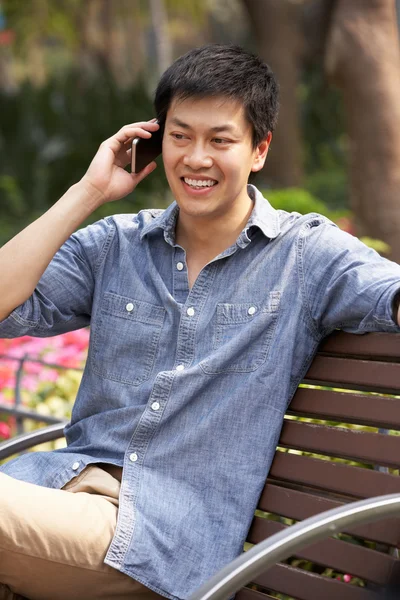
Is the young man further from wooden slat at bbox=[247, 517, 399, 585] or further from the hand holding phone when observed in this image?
wooden slat at bbox=[247, 517, 399, 585]

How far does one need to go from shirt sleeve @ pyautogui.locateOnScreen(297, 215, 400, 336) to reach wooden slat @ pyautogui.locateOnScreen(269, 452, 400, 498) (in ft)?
1.16

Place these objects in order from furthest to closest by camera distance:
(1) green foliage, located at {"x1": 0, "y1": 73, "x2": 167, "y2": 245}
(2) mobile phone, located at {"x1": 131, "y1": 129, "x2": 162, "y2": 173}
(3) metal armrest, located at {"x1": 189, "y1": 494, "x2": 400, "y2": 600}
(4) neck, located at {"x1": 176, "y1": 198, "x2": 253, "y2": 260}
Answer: (1) green foliage, located at {"x1": 0, "y1": 73, "x2": 167, "y2": 245}, (2) mobile phone, located at {"x1": 131, "y1": 129, "x2": 162, "y2": 173}, (4) neck, located at {"x1": 176, "y1": 198, "x2": 253, "y2": 260}, (3) metal armrest, located at {"x1": 189, "y1": 494, "x2": 400, "y2": 600}

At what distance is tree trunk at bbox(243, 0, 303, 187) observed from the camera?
911cm

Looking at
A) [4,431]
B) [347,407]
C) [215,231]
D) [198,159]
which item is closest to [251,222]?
[215,231]

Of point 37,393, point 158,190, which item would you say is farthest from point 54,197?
point 37,393

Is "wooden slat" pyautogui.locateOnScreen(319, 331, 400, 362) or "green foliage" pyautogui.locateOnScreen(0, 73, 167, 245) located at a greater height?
"green foliage" pyautogui.locateOnScreen(0, 73, 167, 245)

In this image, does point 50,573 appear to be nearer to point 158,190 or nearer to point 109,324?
point 109,324

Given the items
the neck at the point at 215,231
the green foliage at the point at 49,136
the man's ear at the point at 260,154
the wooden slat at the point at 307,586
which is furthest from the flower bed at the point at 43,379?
the green foliage at the point at 49,136

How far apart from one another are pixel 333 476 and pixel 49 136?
1435cm

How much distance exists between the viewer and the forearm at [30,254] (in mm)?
2764

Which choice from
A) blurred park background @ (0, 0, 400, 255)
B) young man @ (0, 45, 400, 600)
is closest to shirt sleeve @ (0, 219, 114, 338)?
young man @ (0, 45, 400, 600)

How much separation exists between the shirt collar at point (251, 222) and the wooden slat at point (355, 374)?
14.9 inches

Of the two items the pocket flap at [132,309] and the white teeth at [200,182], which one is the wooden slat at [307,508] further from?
the white teeth at [200,182]

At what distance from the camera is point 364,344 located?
2590 millimetres
